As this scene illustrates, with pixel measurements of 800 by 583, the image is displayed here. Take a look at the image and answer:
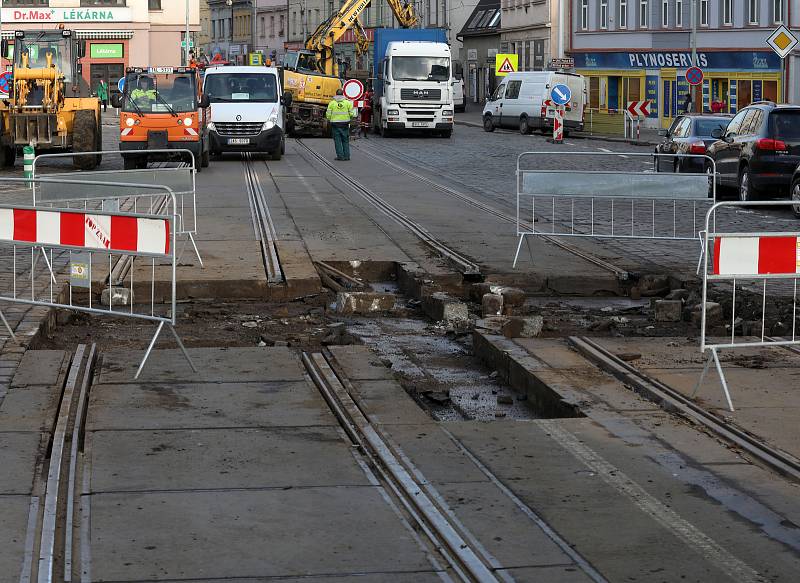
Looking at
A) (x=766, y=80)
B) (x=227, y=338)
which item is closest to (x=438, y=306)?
(x=227, y=338)

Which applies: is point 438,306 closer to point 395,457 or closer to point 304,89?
point 395,457

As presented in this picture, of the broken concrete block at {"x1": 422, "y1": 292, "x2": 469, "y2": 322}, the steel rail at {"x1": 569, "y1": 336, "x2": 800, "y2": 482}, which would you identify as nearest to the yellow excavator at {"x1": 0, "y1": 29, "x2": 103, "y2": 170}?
the broken concrete block at {"x1": 422, "y1": 292, "x2": 469, "y2": 322}

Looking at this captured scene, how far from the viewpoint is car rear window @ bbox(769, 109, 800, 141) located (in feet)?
78.8

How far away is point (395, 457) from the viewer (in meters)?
7.42

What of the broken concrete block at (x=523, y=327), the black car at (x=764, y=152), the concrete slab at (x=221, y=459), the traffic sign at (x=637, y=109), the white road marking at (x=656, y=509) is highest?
the traffic sign at (x=637, y=109)

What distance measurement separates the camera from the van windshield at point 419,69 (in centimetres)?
4816

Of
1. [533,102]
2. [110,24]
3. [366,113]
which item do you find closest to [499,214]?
[533,102]

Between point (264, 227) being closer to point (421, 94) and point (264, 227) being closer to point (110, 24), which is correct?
point (421, 94)

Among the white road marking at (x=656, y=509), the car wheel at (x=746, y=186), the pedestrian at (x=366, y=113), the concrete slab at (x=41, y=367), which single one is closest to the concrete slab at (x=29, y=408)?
the concrete slab at (x=41, y=367)

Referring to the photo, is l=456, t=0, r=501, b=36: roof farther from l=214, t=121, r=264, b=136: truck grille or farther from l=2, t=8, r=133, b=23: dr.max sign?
l=214, t=121, r=264, b=136: truck grille

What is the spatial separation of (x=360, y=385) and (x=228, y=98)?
27289 millimetres

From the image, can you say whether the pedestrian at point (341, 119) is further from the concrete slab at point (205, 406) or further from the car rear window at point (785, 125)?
the concrete slab at point (205, 406)

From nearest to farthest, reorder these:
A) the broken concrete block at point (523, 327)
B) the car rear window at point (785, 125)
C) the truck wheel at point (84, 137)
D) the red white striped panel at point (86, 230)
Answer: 1. the red white striped panel at point (86, 230)
2. the broken concrete block at point (523, 327)
3. the car rear window at point (785, 125)
4. the truck wheel at point (84, 137)

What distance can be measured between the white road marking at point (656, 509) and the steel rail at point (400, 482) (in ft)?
3.02
